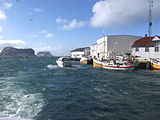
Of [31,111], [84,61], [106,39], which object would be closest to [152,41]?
[106,39]

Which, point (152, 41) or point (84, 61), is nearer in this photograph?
point (152, 41)

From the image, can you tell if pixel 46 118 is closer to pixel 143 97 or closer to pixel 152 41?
pixel 143 97

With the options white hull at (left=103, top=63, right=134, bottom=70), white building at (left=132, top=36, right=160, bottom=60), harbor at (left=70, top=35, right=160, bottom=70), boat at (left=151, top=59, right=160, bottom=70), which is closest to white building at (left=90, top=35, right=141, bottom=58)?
harbor at (left=70, top=35, right=160, bottom=70)

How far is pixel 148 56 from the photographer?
1697 inches

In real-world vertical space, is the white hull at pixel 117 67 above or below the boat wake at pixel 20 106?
above

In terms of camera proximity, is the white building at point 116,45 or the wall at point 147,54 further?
the white building at point 116,45

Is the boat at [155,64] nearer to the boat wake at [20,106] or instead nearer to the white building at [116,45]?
the white building at [116,45]

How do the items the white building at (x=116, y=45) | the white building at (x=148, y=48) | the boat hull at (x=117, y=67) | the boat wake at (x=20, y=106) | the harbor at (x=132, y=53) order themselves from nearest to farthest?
the boat wake at (x=20, y=106), the boat hull at (x=117, y=67), the harbor at (x=132, y=53), the white building at (x=148, y=48), the white building at (x=116, y=45)

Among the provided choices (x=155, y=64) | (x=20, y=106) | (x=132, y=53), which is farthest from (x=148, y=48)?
(x=20, y=106)

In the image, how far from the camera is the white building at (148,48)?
41894 millimetres

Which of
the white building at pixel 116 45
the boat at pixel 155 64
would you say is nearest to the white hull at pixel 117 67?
the boat at pixel 155 64

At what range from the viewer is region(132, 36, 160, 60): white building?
137ft

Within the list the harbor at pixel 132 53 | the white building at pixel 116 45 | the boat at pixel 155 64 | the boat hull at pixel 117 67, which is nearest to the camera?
the boat hull at pixel 117 67

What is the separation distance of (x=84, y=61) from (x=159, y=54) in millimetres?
27330
